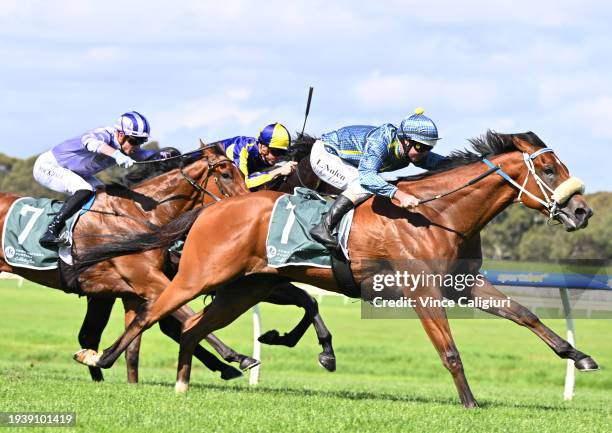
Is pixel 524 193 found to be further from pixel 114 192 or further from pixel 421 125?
pixel 114 192

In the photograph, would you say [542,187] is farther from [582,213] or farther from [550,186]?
[582,213]

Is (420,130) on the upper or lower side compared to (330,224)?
upper

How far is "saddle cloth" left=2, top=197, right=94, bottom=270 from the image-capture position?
9.05 m

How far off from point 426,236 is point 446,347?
0.82m

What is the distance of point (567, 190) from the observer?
7219 millimetres

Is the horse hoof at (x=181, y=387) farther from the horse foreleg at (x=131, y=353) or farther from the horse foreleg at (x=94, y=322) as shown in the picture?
the horse foreleg at (x=94, y=322)

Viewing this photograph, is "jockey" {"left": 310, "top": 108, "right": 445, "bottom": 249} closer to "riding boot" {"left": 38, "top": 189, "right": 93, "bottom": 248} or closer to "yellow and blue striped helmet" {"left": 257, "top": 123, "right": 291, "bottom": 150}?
"yellow and blue striped helmet" {"left": 257, "top": 123, "right": 291, "bottom": 150}

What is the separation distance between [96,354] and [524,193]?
3494 mm

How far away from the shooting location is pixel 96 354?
816cm

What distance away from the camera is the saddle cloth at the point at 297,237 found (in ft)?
25.3

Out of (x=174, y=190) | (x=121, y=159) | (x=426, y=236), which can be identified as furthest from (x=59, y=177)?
(x=426, y=236)

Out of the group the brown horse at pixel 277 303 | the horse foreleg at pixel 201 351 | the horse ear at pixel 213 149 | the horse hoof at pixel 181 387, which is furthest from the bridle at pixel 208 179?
the horse hoof at pixel 181 387

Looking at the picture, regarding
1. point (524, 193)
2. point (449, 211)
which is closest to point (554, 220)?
point (524, 193)

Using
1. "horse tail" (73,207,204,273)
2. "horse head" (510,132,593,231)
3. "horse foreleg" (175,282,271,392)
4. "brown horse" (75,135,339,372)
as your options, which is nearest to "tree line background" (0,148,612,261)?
"brown horse" (75,135,339,372)
